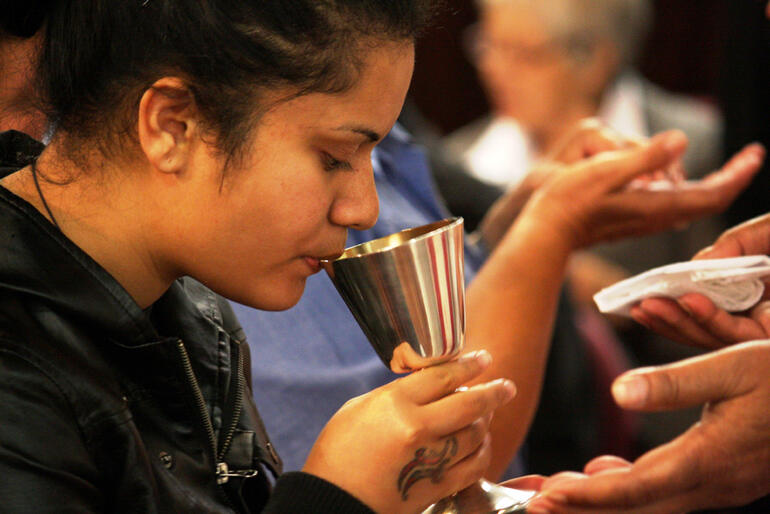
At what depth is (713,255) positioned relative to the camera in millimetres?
1329

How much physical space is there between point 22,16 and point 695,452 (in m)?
0.90

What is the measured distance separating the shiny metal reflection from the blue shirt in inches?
12.7

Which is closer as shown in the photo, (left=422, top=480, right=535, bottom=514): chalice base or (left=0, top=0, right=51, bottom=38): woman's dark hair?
(left=0, top=0, right=51, bottom=38): woman's dark hair

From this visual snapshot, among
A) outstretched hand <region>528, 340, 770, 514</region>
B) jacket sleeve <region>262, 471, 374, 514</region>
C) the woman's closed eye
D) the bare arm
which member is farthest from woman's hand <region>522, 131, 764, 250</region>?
→ jacket sleeve <region>262, 471, 374, 514</region>

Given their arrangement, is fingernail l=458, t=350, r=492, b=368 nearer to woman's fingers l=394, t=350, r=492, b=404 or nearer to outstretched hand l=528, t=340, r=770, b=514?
woman's fingers l=394, t=350, r=492, b=404

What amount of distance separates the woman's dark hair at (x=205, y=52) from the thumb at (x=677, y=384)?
47 cm

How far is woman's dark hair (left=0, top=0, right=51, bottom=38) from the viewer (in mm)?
915

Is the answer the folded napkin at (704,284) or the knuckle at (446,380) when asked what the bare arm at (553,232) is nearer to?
the folded napkin at (704,284)

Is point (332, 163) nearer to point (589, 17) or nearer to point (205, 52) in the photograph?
point (205, 52)

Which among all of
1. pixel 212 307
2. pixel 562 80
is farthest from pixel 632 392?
pixel 562 80

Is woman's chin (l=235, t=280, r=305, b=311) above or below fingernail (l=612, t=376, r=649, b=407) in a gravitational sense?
above

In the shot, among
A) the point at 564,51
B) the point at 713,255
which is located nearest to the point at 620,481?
the point at 713,255

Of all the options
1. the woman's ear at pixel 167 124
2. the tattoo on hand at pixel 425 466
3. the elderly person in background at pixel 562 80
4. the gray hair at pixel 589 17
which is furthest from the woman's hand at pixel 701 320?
the gray hair at pixel 589 17

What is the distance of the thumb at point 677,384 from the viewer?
105 centimetres
